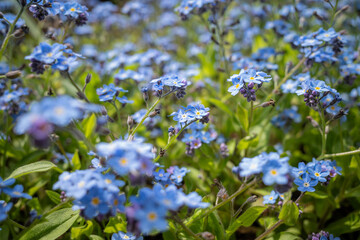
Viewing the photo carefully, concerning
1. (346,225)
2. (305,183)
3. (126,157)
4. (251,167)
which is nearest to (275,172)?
(251,167)

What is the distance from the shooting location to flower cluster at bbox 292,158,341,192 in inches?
90.5

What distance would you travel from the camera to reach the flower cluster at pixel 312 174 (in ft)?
7.54

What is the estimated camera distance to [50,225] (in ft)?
7.48

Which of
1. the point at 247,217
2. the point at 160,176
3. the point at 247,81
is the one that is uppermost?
the point at 247,81

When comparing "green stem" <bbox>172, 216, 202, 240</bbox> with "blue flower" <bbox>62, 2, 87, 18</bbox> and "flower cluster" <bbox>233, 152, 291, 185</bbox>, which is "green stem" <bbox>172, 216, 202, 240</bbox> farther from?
"blue flower" <bbox>62, 2, 87, 18</bbox>

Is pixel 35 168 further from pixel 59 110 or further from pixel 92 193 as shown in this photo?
pixel 59 110

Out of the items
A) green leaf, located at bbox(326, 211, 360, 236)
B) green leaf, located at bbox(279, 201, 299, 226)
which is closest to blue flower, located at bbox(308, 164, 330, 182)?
green leaf, located at bbox(279, 201, 299, 226)

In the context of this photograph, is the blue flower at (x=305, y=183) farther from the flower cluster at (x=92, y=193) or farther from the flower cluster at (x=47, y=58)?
Answer: the flower cluster at (x=47, y=58)

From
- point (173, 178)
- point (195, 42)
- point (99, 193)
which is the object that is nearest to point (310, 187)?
point (173, 178)

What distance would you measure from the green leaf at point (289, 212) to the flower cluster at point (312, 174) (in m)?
0.15

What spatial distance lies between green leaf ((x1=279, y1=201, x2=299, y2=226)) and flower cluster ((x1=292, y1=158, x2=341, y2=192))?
0.51 ft

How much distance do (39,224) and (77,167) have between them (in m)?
0.75

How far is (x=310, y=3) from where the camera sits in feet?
19.8

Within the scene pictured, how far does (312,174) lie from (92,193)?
1686mm
